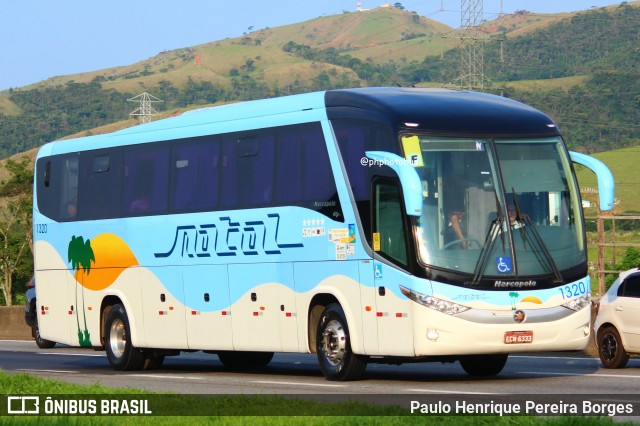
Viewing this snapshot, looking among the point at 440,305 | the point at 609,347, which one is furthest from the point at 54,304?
the point at 440,305

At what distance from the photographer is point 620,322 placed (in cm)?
2109

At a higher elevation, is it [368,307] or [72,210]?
[72,210]

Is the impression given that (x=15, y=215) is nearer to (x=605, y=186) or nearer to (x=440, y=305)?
(x=605, y=186)

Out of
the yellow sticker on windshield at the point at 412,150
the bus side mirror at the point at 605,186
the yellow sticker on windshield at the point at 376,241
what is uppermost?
the yellow sticker on windshield at the point at 412,150

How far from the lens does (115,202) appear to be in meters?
23.3

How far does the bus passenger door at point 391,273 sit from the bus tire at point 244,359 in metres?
6.00

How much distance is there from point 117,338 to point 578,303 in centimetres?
890

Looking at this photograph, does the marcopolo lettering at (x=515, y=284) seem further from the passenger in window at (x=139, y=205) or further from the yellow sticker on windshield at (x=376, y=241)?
the passenger in window at (x=139, y=205)

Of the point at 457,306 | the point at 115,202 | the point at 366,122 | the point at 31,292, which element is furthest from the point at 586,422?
the point at 31,292

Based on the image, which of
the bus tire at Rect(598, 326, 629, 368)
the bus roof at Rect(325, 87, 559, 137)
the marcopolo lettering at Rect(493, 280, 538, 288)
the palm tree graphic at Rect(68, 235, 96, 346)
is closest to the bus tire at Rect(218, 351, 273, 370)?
the palm tree graphic at Rect(68, 235, 96, 346)

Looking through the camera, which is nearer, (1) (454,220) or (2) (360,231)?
(1) (454,220)

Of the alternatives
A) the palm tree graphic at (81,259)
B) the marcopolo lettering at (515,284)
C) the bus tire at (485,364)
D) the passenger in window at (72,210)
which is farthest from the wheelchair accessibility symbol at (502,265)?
the passenger in window at (72,210)

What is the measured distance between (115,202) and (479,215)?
27.0 ft

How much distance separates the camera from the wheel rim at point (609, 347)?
2120 centimetres
